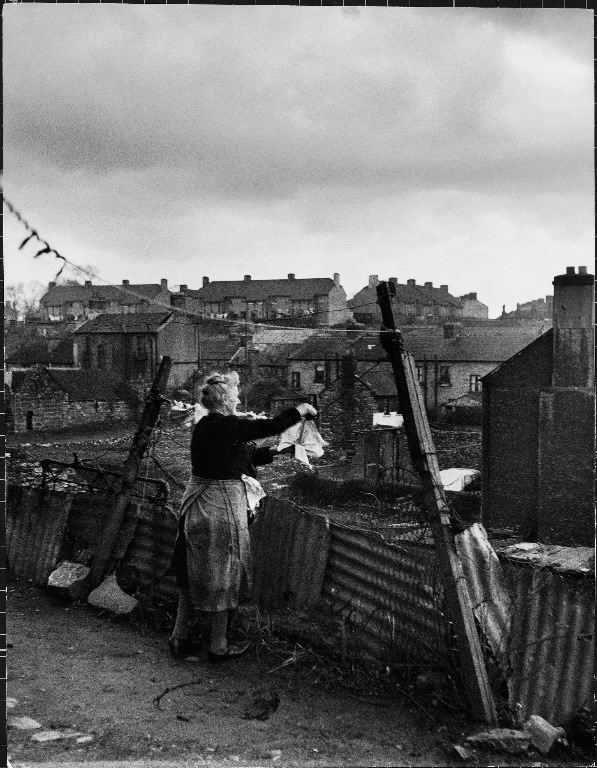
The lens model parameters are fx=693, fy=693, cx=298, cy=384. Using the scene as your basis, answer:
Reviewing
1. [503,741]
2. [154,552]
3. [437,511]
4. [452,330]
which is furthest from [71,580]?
[452,330]

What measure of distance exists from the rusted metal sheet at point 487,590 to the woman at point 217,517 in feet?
3.81

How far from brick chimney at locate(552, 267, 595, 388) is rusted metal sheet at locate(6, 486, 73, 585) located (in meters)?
3.33

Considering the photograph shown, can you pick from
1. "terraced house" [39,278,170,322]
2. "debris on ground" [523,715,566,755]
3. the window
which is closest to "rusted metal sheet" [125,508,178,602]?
"terraced house" [39,278,170,322]

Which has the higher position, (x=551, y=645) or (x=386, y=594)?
(x=386, y=594)

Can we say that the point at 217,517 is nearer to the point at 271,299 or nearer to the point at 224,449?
the point at 224,449

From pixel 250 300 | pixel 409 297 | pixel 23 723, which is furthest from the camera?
pixel 250 300

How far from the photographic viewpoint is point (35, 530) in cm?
484

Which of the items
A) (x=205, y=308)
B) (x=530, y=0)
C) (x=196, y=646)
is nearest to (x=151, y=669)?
(x=196, y=646)

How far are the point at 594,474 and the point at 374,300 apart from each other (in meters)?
1.49

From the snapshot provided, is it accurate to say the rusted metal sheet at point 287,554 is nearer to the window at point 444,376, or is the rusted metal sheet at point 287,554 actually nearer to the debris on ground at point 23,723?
the window at point 444,376

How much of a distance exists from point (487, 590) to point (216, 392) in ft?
Answer: 5.90

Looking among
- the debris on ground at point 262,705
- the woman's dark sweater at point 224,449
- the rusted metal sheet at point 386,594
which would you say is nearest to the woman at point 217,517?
the woman's dark sweater at point 224,449

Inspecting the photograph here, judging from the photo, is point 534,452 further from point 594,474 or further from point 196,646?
point 196,646

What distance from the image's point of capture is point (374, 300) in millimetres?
3773
